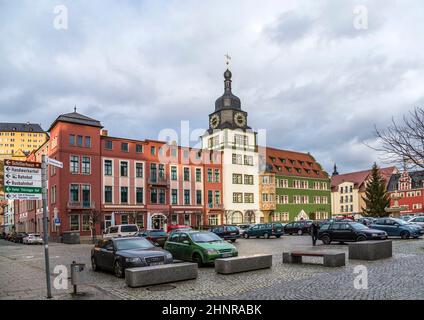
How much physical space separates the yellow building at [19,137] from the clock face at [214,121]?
11985 centimetres

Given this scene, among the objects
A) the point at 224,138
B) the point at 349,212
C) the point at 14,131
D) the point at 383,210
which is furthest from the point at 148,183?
the point at 14,131

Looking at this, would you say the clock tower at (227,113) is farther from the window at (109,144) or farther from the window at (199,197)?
the window at (109,144)

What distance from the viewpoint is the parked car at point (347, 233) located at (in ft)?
85.9

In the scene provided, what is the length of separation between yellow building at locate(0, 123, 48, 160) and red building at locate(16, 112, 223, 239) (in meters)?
123

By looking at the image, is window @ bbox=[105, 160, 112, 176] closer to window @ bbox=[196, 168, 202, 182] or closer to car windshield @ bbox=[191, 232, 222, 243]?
window @ bbox=[196, 168, 202, 182]

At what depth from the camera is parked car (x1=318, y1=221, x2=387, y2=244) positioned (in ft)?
85.9

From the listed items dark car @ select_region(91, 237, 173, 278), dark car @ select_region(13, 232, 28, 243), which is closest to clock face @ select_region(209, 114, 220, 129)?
dark car @ select_region(13, 232, 28, 243)

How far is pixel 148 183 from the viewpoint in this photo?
57.9m

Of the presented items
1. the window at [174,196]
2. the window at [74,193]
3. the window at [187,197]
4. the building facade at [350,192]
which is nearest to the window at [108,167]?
the window at [74,193]

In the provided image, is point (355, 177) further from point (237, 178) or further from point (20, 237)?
point (20, 237)

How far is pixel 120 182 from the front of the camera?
182 feet

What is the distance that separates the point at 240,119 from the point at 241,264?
60763 millimetres
